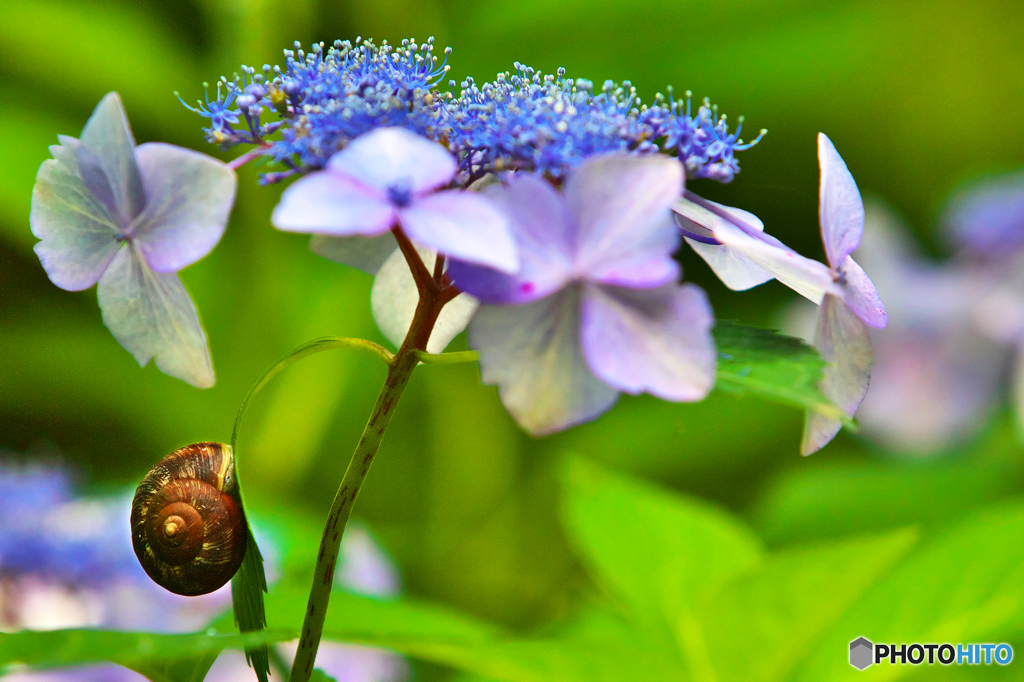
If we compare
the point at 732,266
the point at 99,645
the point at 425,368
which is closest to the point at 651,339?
the point at 732,266

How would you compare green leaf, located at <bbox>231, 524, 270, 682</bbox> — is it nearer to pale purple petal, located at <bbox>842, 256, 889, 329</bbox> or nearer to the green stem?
the green stem

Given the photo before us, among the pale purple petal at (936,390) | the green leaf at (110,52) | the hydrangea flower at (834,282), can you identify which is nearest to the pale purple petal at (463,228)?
the hydrangea flower at (834,282)

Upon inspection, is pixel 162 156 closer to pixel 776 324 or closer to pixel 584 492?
pixel 584 492

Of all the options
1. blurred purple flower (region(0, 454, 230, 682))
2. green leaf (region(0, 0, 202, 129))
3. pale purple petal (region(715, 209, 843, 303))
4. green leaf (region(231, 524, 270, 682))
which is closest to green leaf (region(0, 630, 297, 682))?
green leaf (region(231, 524, 270, 682))

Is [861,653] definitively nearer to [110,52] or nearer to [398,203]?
[398,203]

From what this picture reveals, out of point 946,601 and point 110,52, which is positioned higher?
point 110,52

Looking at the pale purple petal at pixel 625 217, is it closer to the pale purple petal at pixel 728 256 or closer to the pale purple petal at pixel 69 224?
the pale purple petal at pixel 728 256
